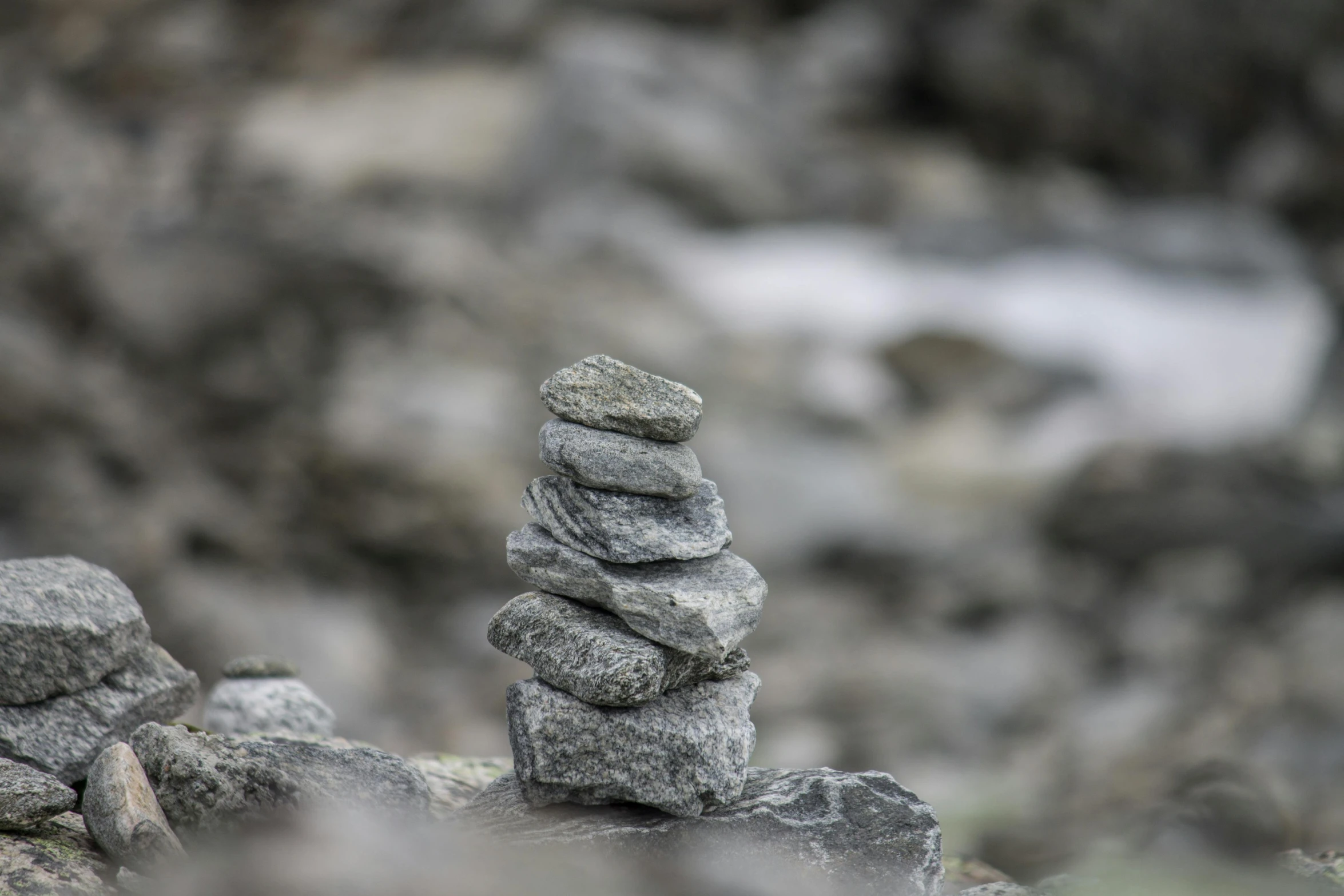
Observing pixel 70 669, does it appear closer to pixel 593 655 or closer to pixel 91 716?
pixel 91 716

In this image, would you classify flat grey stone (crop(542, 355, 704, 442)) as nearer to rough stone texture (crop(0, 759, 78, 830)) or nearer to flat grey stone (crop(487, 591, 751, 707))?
flat grey stone (crop(487, 591, 751, 707))

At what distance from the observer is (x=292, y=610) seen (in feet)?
65.1

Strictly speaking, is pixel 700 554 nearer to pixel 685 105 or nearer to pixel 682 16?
pixel 685 105

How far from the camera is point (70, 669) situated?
268 inches

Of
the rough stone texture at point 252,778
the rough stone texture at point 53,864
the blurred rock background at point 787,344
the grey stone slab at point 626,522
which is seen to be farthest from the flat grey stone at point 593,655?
the blurred rock background at point 787,344

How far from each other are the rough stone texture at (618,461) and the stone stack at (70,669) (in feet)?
8.67

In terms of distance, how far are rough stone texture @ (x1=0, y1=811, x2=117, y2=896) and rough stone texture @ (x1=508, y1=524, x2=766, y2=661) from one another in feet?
8.38

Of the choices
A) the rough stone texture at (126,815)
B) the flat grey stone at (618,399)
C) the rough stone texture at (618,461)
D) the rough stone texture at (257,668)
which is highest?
the flat grey stone at (618,399)

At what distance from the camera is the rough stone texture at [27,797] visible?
19.7 feet

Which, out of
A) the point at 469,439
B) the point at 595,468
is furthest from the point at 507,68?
the point at 595,468

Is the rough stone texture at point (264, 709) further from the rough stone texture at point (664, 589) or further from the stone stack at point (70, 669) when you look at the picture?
the rough stone texture at point (664, 589)

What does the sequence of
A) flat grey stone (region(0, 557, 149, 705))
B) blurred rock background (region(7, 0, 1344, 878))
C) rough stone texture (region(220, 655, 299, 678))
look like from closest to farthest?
→ flat grey stone (region(0, 557, 149, 705)) → rough stone texture (region(220, 655, 299, 678)) → blurred rock background (region(7, 0, 1344, 878))

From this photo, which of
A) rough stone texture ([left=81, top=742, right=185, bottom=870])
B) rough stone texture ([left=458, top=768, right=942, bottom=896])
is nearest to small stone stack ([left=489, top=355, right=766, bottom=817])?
rough stone texture ([left=458, top=768, right=942, bottom=896])

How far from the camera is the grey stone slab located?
6730mm
